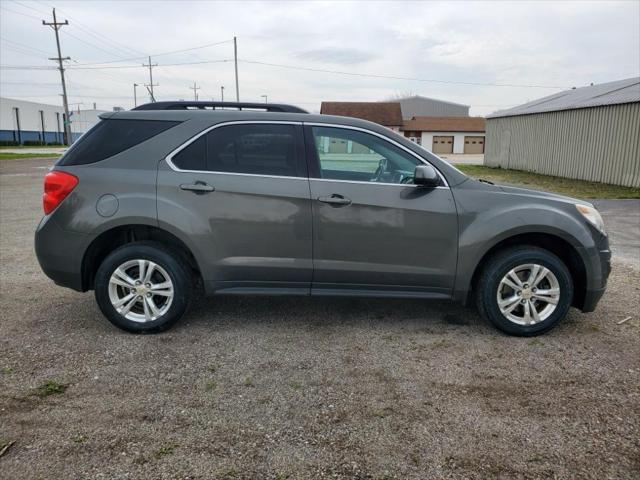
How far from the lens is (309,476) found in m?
2.42

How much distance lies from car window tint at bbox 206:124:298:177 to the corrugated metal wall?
58.1 feet

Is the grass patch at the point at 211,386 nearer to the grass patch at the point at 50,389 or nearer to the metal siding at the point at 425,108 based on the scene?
the grass patch at the point at 50,389

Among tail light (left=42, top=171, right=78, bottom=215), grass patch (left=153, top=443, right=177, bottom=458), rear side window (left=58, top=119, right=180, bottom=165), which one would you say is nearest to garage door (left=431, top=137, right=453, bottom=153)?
rear side window (left=58, top=119, right=180, bottom=165)

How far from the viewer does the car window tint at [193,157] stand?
4098 mm

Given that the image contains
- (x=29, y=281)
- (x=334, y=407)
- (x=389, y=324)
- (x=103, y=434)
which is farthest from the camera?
(x=29, y=281)

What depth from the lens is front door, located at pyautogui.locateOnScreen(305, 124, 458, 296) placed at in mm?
4023

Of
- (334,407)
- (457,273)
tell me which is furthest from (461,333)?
(334,407)

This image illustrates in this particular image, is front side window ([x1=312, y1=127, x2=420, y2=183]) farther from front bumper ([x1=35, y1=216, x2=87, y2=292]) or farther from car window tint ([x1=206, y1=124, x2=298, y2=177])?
front bumper ([x1=35, y1=216, x2=87, y2=292])

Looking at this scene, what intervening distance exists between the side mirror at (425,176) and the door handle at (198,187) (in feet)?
5.34

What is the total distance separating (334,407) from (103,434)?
1.32 m

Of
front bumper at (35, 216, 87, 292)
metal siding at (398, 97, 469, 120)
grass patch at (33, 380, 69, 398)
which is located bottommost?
grass patch at (33, 380, 69, 398)

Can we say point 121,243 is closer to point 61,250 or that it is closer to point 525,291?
point 61,250

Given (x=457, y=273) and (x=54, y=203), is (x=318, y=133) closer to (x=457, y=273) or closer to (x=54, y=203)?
(x=457, y=273)

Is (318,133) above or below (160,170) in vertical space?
above
